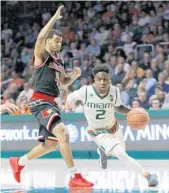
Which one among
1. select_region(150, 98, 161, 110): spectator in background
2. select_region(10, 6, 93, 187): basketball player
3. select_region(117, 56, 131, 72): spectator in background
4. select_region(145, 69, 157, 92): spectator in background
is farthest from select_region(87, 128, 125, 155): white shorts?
select_region(117, 56, 131, 72): spectator in background

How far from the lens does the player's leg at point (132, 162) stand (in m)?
7.50

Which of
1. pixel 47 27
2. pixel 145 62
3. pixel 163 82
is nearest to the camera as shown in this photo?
pixel 47 27

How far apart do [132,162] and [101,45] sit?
11106mm

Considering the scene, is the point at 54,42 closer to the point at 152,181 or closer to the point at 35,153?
the point at 35,153

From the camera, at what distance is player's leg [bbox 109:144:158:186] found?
7504mm

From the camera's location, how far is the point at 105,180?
28.4ft

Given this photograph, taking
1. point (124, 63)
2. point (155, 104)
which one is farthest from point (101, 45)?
point (155, 104)

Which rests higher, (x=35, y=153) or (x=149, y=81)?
(x=149, y=81)

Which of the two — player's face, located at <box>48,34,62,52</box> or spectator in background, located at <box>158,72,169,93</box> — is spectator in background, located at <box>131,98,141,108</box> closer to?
spectator in background, located at <box>158,72,169,93</box>

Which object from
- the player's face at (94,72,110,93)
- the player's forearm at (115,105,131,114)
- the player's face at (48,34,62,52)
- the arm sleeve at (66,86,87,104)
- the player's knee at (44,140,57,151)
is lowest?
the player's knee at (44,140,57,151)

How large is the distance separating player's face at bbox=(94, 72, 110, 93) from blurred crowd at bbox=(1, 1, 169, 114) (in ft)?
17.3

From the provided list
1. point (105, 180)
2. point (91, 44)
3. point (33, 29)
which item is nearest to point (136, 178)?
point (105, 180)

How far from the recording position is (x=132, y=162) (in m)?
7.64

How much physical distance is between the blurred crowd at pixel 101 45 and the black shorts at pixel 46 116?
5583 millimetres
